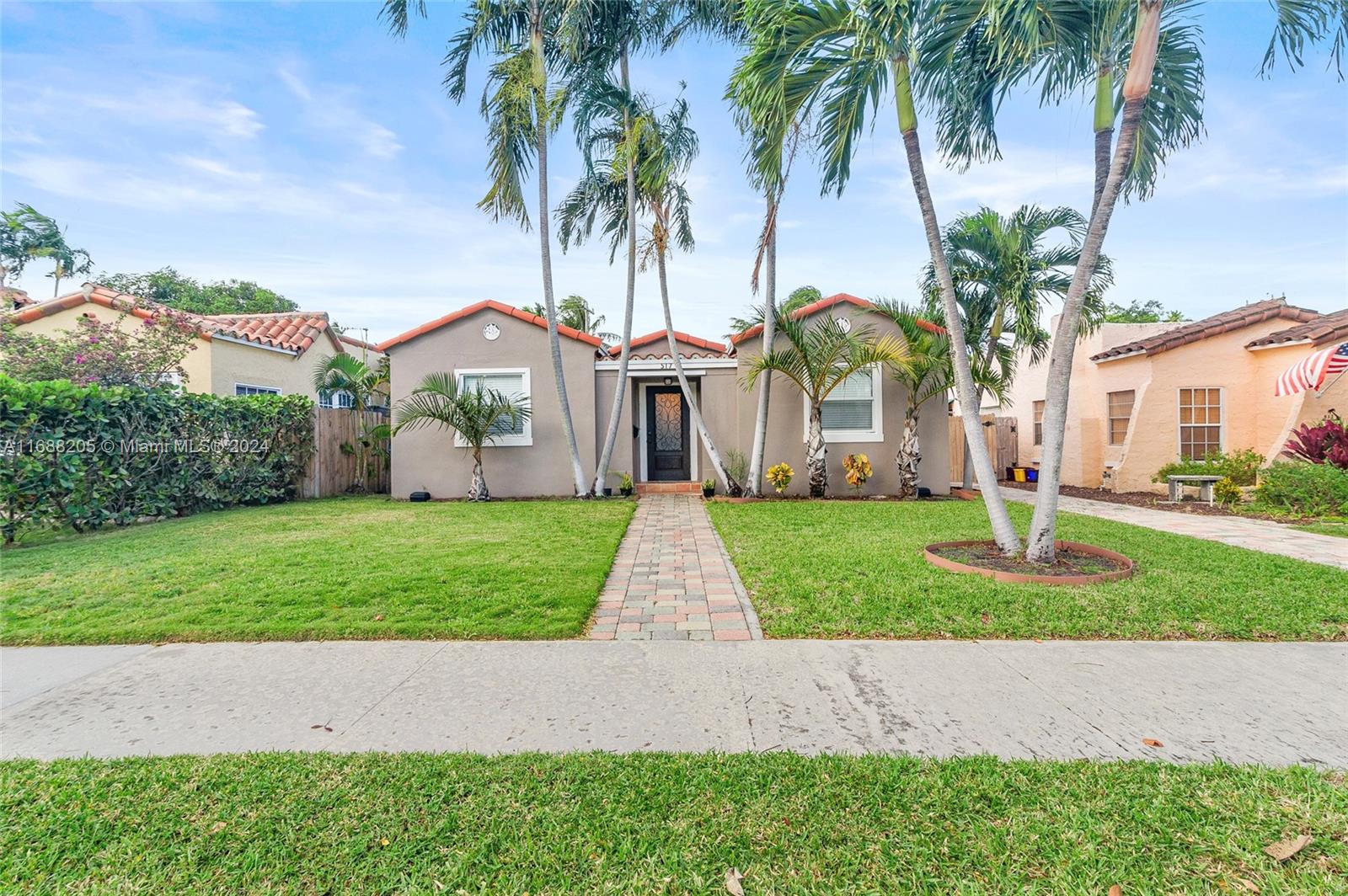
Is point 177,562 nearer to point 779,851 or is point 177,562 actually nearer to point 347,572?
point 347,572

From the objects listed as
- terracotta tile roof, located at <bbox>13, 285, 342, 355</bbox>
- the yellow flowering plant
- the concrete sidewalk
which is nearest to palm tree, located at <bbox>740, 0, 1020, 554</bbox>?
the concrete sidewalk

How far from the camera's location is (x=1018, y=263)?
10.1m

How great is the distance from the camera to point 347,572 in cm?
565

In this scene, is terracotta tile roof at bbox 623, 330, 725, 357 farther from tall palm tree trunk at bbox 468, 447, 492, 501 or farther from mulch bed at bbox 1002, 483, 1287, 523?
mulch bed at bbox 1002, 483, 1287, 523

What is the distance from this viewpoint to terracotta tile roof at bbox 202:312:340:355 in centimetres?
1458

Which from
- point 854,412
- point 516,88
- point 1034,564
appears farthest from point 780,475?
point 516,88

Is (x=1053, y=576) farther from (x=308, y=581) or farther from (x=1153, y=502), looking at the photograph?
(x=1153, y=502)

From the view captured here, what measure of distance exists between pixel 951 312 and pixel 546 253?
7822 mm

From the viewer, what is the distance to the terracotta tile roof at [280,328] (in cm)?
1458

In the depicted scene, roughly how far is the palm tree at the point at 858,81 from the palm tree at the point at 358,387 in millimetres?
11349

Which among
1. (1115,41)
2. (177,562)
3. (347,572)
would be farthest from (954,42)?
(177,562)

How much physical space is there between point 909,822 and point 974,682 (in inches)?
58.7

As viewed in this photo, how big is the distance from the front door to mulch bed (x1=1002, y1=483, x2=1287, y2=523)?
727 cm

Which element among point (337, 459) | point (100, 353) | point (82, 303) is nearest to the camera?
point (100, 353)
